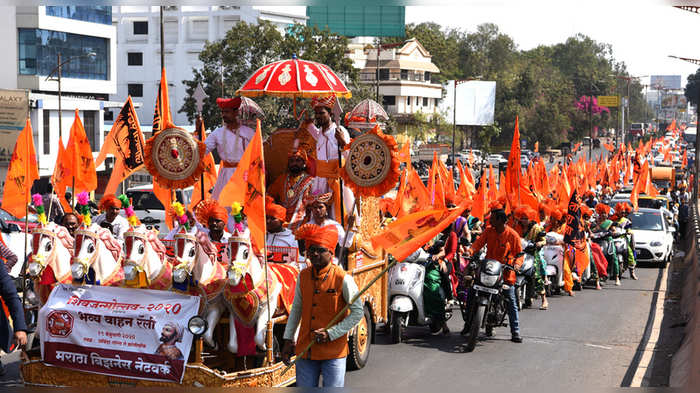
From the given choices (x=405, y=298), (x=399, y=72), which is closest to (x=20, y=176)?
(x=405, y=298)

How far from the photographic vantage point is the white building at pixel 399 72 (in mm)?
70062

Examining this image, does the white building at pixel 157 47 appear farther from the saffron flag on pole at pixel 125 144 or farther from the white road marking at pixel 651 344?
the saffron flag on pole at pixel 125 144

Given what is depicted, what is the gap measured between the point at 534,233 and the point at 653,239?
29.2ft

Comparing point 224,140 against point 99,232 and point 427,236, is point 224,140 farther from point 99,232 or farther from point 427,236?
point 427,236

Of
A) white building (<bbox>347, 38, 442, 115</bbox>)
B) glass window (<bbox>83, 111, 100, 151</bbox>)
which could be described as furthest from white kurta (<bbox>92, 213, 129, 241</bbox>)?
white building (<bbox>347, 38, 442, 115</bbox>)

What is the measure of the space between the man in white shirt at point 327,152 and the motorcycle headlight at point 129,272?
9.92 feet

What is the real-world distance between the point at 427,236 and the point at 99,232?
10.2 ft

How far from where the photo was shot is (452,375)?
920 cm

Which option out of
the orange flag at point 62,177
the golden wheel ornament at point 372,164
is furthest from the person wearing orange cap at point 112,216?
the golden wheel ornament at point 372,164

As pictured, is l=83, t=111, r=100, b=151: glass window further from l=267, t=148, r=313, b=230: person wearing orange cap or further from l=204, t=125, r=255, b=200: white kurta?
l=267, t=148, r=313, b=230: person wearing orange cap

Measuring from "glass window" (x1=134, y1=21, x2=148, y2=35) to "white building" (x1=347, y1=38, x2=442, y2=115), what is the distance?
16595mm

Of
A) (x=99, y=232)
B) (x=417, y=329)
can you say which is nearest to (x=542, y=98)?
(x=417, y=329)

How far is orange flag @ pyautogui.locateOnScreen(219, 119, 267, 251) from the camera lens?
24.8 ft

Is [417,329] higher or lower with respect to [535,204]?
lower
